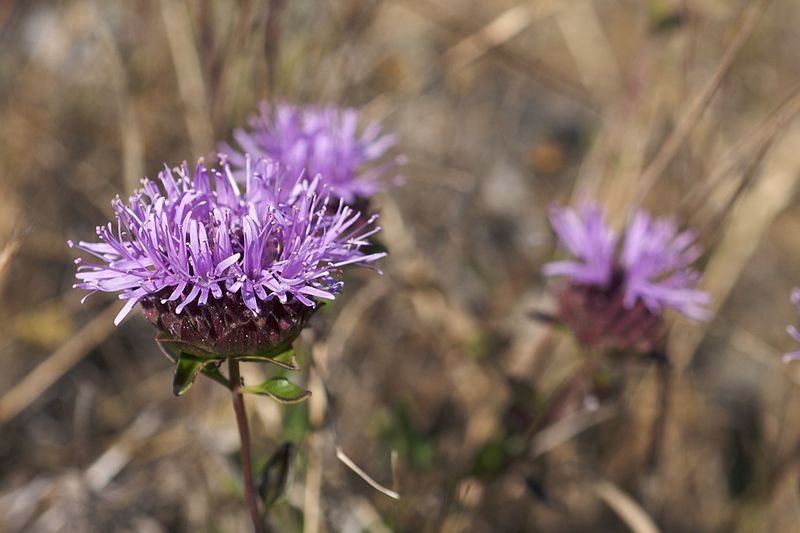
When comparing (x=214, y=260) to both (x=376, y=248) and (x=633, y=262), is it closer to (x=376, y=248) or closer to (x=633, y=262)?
(x=376, y=248)

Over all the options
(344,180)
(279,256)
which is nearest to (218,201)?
(279,256)

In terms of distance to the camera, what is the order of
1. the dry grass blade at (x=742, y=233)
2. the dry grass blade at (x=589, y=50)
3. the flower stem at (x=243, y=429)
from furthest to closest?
the dry grass blade at (x=589, y=50) < the dry grass blade at (x=742, y=233) < the flower stem at (x=243, y=429)

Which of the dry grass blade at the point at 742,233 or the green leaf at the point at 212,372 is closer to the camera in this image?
the green leaf at the point at 212,372

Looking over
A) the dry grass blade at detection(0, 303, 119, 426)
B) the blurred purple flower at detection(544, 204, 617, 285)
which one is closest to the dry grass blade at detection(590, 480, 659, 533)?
the blurred purple flower at detection(544, 204, 617, 285)

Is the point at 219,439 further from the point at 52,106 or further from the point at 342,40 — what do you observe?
the point at 52,106

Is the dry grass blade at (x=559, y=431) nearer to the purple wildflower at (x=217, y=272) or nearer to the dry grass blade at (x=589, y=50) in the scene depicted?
the purple wildflower at (x=217, y=272)

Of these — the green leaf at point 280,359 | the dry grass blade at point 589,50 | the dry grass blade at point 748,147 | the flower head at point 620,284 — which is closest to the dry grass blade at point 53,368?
the green leaf at point 280,359

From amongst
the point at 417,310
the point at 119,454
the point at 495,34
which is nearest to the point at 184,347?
the point at 119,454

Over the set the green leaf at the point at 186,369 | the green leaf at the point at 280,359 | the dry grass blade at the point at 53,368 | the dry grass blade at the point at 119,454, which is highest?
the green leaf at the point at 186,369
